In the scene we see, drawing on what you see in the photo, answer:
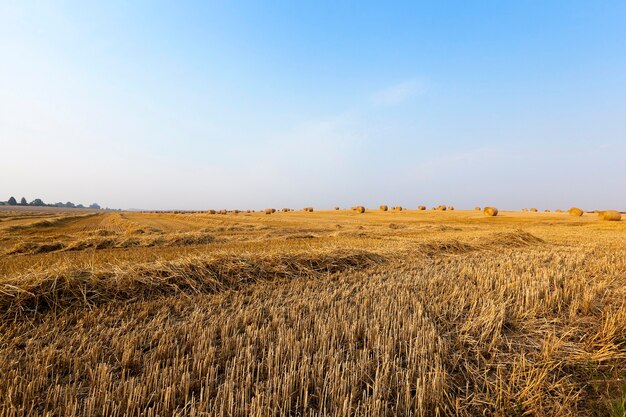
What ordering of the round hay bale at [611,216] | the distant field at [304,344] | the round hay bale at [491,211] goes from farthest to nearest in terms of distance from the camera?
the round hay bale at [491,211] < the round hay bale at [611,216] < the distant field at [304,344]

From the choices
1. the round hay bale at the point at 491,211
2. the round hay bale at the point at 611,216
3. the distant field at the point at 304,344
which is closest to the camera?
the distant field at the point at 304,344

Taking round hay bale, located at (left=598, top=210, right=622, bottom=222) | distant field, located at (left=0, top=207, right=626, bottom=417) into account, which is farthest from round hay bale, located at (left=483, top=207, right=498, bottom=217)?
distant field, located at (left=0, top=207, right=626, bottom=417)

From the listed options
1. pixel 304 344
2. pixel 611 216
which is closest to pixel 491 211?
pixel 611 216

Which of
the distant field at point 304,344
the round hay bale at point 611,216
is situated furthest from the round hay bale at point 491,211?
the distant field at point 304,344

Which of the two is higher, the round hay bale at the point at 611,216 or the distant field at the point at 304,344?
the round hay bale at the point at 611,216

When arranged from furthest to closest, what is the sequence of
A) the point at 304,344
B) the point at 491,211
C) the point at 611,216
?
the point at 491,211
the point at 611,216
the point at 304,344

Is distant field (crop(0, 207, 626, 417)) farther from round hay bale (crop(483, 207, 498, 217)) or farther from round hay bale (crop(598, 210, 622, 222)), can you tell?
round hay bale (crop(483, 207, 498, 217))

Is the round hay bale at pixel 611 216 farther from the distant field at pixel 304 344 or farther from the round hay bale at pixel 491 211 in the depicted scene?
the distant field at pixel 304 344

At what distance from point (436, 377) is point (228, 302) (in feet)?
11.2

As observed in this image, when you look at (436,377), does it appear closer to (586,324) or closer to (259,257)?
(586,324)

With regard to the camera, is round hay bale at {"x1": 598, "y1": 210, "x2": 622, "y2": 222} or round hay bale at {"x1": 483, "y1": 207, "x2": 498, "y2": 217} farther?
round hay bale at {"x1": 483, "y1": 207, "x2": 498, "y2": 217}

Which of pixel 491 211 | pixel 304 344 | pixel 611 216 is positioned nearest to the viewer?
pixel 304 344

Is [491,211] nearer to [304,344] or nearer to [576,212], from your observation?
[576,212]

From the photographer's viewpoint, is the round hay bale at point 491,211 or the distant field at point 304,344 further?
the round hay bale at point 491,211
